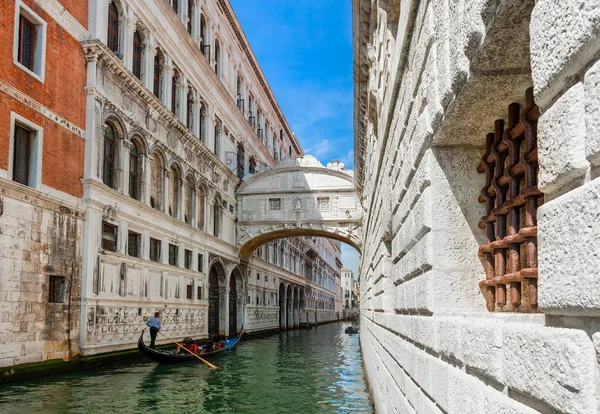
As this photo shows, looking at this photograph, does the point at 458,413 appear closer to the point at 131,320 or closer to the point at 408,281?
the point at 408,281

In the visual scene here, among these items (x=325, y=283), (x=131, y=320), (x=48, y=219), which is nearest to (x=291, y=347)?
(x=131, y=320)

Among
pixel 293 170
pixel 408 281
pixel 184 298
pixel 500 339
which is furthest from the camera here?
pixel 293 170

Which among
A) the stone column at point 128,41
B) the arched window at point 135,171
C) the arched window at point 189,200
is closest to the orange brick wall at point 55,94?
the stone column at point 128,41

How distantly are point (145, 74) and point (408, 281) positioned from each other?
41.2 ft

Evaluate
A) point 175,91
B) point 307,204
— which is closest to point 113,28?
point 175,91

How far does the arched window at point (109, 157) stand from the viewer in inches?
510

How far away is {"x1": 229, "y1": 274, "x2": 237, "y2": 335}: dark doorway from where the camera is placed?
74.9ft

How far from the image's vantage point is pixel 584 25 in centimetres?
113

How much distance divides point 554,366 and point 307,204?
2039 cm

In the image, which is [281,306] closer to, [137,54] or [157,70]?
[157,70]

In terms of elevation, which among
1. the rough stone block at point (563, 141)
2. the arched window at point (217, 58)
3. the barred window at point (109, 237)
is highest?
the arched window at point (217, 58)

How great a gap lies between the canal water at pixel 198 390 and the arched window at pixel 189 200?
4879 millimetres

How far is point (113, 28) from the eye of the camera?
534 inches

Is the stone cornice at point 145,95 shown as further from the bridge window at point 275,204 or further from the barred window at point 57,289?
the barred window at point 57,289
